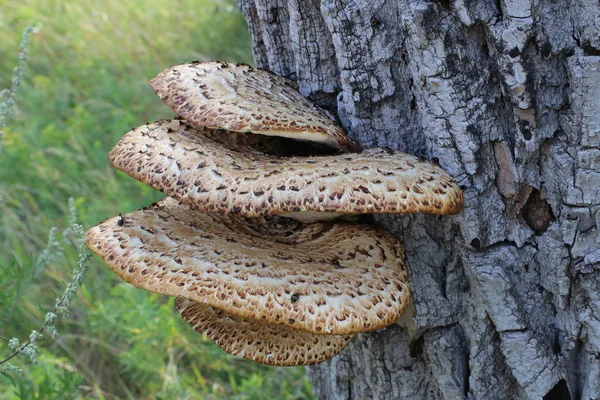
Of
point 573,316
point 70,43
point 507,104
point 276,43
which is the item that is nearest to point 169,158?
point 276,43

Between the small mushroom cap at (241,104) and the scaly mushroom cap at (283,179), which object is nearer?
the scaly mushroom cap at (283,179)

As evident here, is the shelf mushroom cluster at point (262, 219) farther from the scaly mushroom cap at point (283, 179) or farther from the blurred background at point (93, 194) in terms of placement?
the blurred background at point (93, 194)

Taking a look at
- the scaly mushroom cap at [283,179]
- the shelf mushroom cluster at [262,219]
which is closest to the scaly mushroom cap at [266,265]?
the shelf mushroom cluster at [262,219]

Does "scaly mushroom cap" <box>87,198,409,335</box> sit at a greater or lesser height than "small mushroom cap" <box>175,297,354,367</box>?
greater

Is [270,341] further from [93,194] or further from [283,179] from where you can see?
[93,194]

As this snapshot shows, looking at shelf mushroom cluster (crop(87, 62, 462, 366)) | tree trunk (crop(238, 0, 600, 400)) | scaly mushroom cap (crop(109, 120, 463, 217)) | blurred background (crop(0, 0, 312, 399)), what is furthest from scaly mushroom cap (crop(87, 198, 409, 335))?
blurred background (crop(0, 0, 312, 399))

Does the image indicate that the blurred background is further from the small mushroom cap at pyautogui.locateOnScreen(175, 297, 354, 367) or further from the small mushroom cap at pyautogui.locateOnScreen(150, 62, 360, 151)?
the small mushroom cap at pyautogui.locateOnScreen(150, 62, 360, 151)
